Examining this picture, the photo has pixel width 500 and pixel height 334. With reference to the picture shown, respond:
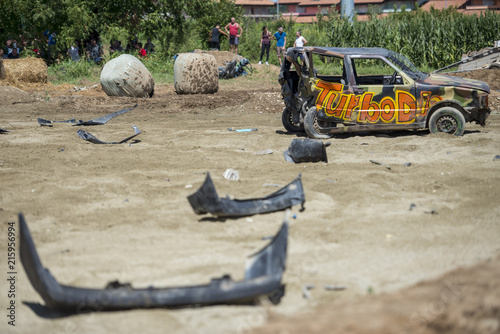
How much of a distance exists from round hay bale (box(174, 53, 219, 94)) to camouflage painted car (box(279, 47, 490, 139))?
24.7 ft

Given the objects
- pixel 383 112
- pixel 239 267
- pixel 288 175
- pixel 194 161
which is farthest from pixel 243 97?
pixel 239 267

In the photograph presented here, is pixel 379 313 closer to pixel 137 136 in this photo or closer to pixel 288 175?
pixel 288 175

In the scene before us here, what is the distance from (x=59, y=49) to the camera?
26812 mm

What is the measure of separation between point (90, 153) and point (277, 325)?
7.21 metres

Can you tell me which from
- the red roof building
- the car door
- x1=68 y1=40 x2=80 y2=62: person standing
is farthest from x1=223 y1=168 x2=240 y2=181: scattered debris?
the red roof building

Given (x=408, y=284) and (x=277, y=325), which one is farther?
(x=408, y=284)

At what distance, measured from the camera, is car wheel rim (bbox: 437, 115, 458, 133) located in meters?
10.5

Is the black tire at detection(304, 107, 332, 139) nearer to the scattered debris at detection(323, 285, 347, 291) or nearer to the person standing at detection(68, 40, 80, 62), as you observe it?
the scattered debris at detection(323, 285, 347, 291)

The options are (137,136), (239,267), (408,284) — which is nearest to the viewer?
(408,284)

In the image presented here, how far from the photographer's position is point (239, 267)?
4.74 metres

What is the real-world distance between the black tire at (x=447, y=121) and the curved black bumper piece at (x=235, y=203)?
5.20 meters

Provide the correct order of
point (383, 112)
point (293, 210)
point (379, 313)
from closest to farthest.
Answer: point (379, 313)
point (293, 210)
point (383, 112)

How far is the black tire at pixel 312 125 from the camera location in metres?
10.7

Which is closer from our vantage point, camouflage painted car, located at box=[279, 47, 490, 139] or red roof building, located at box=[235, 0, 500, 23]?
camouflage painted car, located at box=[279, 47, 490, 139]
